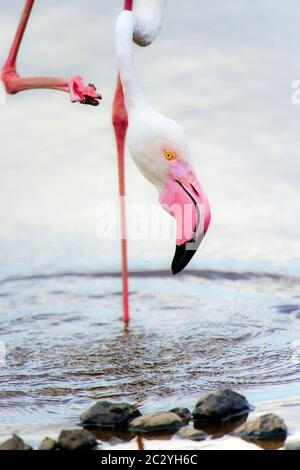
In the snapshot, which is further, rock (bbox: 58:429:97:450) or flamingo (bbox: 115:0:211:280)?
flamingo (bbox: 115:0:211:280)

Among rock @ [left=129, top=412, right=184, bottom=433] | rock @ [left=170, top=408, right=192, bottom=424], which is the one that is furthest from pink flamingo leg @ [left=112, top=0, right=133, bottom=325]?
rock @ [left=129, top=412, right=184, bottom=433]

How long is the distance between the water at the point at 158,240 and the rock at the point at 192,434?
15.6 inches

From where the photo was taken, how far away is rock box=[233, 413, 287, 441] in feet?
15.8

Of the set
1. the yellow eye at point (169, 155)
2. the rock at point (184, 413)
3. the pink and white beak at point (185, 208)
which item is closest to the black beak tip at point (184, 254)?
the pink and white beak at point (185, 208)

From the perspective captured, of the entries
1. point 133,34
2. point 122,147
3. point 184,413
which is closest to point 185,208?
point 133,34

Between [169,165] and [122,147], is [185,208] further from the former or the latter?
[122,147]

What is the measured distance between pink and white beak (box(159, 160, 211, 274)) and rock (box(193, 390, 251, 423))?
96cm

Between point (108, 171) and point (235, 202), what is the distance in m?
1.18

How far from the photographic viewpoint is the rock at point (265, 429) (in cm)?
483

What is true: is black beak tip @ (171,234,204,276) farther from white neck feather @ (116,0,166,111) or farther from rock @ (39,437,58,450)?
rock @ (39,437,58,450)

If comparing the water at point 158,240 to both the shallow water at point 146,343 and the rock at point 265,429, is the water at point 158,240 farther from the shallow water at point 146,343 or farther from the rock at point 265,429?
the rock at point 265,429

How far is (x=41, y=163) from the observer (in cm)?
1011
